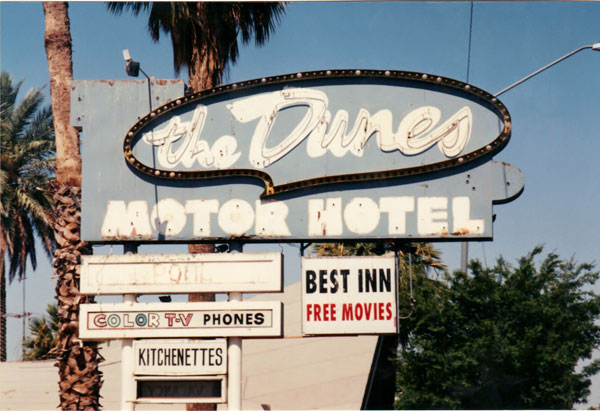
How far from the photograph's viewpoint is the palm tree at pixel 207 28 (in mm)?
21391

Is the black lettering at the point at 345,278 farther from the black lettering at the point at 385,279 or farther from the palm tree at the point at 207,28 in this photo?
the palm tree at the point at 207,28

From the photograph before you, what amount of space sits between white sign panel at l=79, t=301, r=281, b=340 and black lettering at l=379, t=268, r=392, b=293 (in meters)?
1.76

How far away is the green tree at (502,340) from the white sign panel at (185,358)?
30.8ft

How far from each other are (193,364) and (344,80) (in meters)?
5.63

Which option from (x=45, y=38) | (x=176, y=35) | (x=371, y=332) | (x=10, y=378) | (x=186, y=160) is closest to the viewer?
(x=371, y=332)

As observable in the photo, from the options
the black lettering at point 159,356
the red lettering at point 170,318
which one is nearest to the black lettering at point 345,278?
the red lettering at point 170,318

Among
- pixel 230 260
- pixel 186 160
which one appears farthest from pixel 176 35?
pixel 230 260

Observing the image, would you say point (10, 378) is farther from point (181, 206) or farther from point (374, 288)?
point (374, 288)

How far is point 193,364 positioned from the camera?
1531cm

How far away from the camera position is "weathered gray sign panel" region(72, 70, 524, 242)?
623 inches

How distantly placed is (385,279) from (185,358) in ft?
11.8

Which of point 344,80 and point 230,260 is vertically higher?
point 344,80

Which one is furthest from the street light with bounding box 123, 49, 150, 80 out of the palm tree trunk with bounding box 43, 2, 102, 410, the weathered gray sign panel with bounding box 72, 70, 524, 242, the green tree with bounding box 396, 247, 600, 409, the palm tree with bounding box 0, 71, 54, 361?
the palm tree with bounding box 0, 71, 54, 361

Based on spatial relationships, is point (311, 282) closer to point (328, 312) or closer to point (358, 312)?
point (328, 312)
